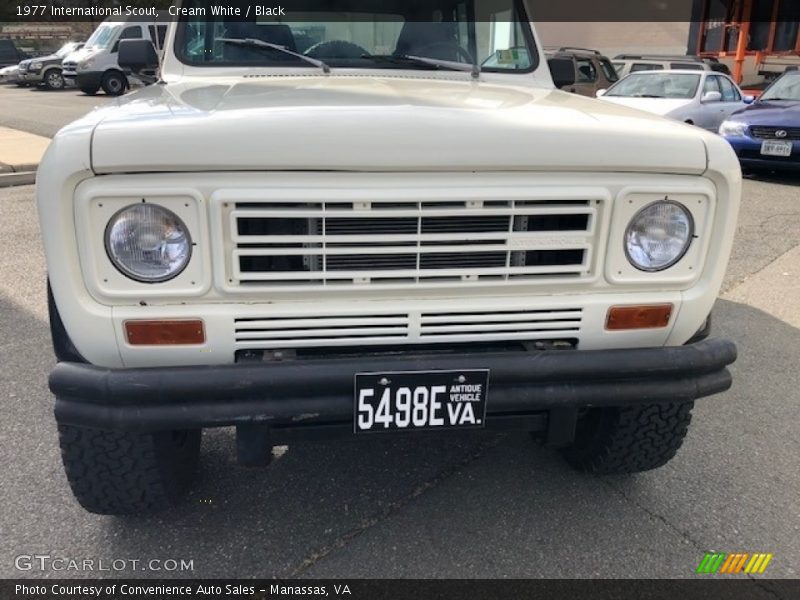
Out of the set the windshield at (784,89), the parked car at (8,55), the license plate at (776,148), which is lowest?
Answer: the parked car at (8,55)

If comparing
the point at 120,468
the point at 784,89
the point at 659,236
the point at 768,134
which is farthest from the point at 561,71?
the point at 784,89

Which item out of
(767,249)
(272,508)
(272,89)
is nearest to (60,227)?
(272,89)

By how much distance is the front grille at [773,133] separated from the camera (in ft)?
29.3

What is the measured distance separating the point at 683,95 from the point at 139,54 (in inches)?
382

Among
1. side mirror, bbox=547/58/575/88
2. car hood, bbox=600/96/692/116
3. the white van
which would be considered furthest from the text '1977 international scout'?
the white van

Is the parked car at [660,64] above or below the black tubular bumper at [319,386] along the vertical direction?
below

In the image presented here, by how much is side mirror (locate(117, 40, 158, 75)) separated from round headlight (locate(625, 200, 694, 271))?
2.82 meters

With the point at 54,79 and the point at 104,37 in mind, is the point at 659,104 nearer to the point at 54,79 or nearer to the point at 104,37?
the point at 104,37

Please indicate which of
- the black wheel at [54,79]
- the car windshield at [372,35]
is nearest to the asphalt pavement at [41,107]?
the black wheel at [54,79]

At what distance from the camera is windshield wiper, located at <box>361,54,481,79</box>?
3.29 meters

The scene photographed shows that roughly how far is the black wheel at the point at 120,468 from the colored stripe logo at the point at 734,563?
1837 mm

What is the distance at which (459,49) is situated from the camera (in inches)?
135

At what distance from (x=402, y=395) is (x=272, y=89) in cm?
130

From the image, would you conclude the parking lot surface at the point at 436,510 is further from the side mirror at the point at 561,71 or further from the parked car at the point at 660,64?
the parked car at the point at 660,64
